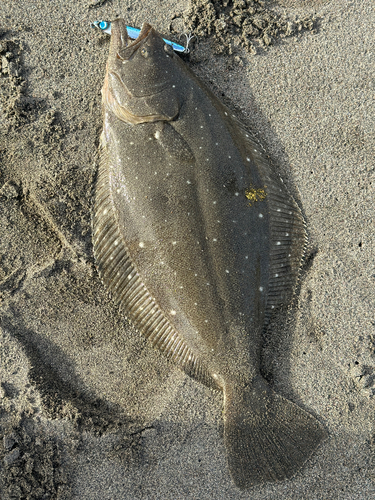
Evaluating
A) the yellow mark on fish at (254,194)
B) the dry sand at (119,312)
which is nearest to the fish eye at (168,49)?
the dry sand at (119,312)

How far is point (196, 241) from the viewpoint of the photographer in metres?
2.65

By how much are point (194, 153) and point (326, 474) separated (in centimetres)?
256

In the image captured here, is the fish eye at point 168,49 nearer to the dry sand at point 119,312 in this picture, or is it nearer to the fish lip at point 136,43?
the fish lip at point 136,43

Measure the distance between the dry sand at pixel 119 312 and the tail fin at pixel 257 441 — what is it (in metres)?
0.14

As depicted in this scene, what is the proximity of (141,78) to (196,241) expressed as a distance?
4.12ft

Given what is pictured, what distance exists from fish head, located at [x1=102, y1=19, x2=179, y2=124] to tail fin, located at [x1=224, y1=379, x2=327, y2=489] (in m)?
2.07

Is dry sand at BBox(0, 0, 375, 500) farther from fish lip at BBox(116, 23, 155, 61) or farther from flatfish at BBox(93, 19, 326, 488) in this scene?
fish lip at BBox(116, 23, 155, 61)

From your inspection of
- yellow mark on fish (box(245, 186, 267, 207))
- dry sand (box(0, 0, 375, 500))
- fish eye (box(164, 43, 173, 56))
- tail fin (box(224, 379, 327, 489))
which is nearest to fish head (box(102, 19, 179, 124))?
fish eye (box(164, 43, 173, 56))

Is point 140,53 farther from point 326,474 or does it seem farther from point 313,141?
point 326,474

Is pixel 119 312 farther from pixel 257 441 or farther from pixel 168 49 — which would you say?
pixel 168 49

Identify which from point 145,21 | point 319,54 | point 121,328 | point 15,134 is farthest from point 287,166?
point 15,134

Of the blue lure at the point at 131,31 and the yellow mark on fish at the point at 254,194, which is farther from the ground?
the blue lure at the point at 131,31

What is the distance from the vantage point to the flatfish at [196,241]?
2672 millimetres

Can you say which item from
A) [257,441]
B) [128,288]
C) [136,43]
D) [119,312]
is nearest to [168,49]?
A: [136,43]
